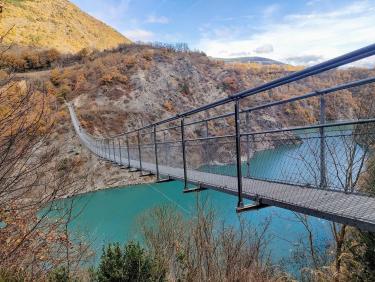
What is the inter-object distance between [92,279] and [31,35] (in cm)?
5104

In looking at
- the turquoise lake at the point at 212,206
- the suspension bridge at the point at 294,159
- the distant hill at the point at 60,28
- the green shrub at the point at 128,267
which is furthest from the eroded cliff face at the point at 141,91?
the suspension bridge at the point at 294,159

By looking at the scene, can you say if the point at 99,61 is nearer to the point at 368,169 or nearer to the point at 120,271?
the point at 120,271

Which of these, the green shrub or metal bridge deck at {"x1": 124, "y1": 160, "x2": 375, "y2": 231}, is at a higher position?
metal bridge deck at {"x1": 124, "y1": 160, "x2": 375, "y2": 231}

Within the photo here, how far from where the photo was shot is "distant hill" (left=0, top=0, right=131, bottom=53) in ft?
176

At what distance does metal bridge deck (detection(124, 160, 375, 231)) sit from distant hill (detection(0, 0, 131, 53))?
5072 cm

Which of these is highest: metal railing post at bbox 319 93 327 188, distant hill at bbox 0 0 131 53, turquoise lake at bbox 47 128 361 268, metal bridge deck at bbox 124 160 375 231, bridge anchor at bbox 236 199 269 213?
distant hill at bbox 0 0 131 53

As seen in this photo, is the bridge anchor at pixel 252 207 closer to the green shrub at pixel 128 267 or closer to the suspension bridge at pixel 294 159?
the suspension bridge at pixel 294 159

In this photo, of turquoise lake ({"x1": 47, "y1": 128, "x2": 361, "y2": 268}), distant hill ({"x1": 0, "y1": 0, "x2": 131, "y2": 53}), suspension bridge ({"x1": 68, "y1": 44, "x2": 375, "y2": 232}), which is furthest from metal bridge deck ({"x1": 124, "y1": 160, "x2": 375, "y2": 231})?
distant hill ({"x1": 0, "y1": 0, "x2": 131, "y2": 53})

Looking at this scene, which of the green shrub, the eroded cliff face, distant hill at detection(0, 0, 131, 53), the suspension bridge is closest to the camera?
the suspension bridge

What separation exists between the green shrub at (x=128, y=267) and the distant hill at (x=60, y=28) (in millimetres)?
44206

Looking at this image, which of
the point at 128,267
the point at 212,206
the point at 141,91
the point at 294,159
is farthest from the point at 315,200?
the point at 141,91

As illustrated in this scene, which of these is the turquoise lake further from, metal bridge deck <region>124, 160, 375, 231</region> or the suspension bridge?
metal bridge deck <region>124, 160, 375, 231</region>

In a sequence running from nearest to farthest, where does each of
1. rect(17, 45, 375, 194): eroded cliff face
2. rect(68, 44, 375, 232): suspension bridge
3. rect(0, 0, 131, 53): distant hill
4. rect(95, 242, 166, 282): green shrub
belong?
rect(68, 44, 375, 232): suspension bridge, rect(95, 242, 166, 282): green shrub, rect(17, 45, 375, 194): eroded cliff face, rect(0, 0, 131, 53): distant hill

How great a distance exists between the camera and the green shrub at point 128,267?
33.7 ft
